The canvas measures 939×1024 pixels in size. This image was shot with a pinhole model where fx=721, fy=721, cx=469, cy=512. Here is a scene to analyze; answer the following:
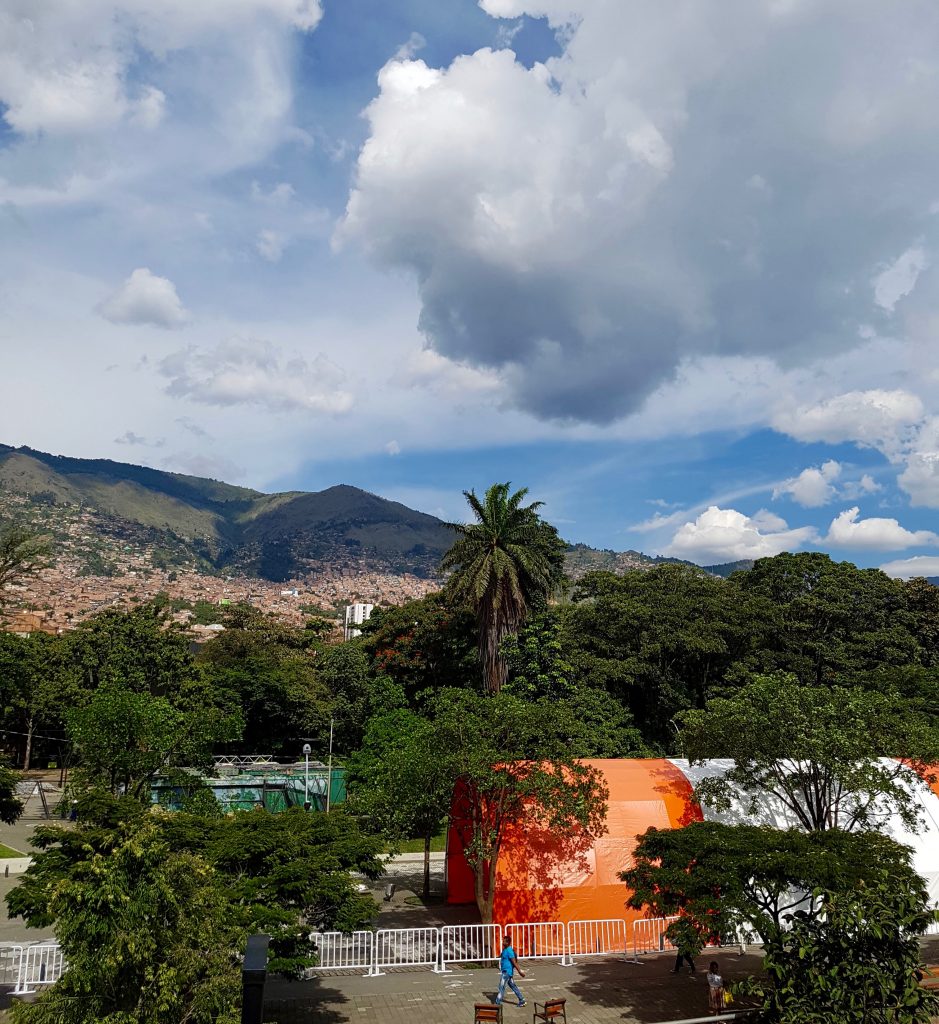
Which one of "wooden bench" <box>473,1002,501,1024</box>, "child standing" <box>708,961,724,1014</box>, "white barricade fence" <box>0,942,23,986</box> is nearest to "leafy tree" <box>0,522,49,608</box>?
"white barricade fence" <box>0,942,23,986</box>

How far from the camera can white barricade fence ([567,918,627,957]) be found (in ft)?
63.2

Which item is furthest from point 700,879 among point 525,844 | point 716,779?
point 716,779

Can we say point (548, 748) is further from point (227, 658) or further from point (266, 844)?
point (227, 658)

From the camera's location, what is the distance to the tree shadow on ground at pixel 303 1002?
14.2 meters

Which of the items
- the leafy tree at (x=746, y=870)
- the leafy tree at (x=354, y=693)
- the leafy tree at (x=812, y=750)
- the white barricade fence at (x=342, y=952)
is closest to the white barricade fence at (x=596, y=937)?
the leafy tree at (x=812, y=750)

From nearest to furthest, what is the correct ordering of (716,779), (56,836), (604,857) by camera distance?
1. (56,836)
2. (604,857)
3. (716,779)

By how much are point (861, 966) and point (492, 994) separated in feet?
31.0

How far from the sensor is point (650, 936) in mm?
19812

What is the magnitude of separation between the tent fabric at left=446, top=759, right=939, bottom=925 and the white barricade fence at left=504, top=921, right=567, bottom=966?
50cm

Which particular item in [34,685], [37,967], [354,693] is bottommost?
[37,967]

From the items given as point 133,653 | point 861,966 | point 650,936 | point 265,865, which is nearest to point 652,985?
point 650,936

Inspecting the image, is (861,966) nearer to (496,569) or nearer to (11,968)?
(11,968)

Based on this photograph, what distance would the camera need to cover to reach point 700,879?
43.7 feet

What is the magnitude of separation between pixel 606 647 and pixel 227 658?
38335 mm
